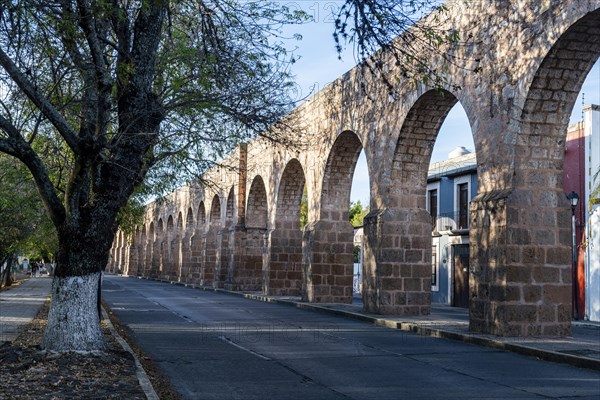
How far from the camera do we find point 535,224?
10406mm

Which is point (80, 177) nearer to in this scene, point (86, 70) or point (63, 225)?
point (63, 225)

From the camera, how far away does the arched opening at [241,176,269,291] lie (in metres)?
26.7

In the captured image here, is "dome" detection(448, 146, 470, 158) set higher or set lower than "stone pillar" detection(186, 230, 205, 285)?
higher

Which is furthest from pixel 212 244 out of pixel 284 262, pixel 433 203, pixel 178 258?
pixel 433 203

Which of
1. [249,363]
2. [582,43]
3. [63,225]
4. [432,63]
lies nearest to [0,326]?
[63,225]

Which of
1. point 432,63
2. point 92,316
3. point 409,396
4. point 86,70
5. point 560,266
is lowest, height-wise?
point 409,396

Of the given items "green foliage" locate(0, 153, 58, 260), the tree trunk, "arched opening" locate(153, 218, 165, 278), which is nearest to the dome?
"green foliage" locate(0, 153, 58, 260)

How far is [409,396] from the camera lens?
20.4 feet

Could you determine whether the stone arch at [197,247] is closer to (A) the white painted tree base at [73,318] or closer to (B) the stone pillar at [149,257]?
(B) the stone pillar at [149,257]

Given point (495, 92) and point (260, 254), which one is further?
point (260, 254)

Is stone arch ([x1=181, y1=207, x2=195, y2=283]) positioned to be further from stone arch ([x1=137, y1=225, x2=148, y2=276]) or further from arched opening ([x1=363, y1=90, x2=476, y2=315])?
arched opening ([x1=363, y1=90, x2=476, y2=315])

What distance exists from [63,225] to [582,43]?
23.8ft

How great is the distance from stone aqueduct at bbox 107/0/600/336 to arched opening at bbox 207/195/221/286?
6910 mm

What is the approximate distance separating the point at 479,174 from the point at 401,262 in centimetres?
363
